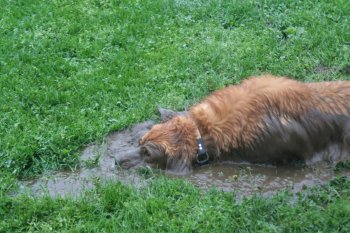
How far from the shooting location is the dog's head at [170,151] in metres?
6.17

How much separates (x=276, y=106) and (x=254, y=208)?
1.30m

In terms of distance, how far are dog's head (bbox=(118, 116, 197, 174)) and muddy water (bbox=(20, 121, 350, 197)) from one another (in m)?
0.11

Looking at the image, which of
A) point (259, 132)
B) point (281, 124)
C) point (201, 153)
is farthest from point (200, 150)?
point (281, 124)

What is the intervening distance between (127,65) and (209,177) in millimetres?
2510

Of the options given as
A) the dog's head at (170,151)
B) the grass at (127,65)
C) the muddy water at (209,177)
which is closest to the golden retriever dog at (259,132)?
the dog's head at (170,151)

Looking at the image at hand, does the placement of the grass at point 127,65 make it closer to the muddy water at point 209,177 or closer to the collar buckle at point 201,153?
the muddy water at point 209,177

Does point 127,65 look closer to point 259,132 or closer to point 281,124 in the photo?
point 259,132

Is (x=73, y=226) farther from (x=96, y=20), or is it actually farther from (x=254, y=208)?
(x=96, y=20)

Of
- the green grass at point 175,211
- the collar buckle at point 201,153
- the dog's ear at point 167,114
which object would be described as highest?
the dog's ear at point 167,114

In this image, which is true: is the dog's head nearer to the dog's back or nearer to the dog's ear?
the dog's back

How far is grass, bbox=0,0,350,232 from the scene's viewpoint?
561cm

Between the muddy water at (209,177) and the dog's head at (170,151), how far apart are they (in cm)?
11

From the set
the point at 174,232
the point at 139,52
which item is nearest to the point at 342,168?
the point at 174,232

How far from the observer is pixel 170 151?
6148 millimetres
